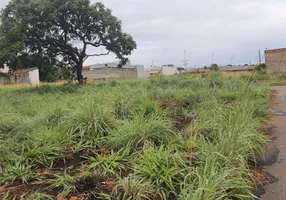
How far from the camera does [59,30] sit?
1447 cm

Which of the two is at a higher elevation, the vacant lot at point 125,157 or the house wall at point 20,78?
the house wall at point 20,78

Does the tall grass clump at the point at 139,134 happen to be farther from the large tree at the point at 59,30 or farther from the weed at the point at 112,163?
the large tree at the point at 59,30

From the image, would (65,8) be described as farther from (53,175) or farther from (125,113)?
(53,175)

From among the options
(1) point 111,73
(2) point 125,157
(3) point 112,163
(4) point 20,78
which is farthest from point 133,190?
(1) point 111,73

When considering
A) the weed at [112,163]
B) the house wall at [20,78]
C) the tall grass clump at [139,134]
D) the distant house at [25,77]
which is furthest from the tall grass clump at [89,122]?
the house wall at [20,78]

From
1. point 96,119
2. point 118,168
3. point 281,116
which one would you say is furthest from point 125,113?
point 281,116

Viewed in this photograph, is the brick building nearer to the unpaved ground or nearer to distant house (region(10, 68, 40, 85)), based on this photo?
the unpaved ground

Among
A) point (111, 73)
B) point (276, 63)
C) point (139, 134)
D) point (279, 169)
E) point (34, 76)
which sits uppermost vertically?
point (111, 73)

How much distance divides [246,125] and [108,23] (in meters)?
12.4

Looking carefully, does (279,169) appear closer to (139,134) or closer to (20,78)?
(139,134)

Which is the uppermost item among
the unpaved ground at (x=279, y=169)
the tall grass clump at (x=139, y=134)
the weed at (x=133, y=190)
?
the tall grass clump at (x=139, y=134)

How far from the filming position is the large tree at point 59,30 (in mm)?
12625

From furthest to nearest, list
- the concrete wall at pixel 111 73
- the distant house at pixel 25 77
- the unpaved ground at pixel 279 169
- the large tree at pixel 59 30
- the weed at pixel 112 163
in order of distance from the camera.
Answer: the concrete wall at pixel 111 73
the distant house at pixel 25 77
the large tree at pixel 59 30
the weed at pixel 112 163
the unpaved ground at pixel 279 169

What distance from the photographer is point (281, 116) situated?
496 cm
